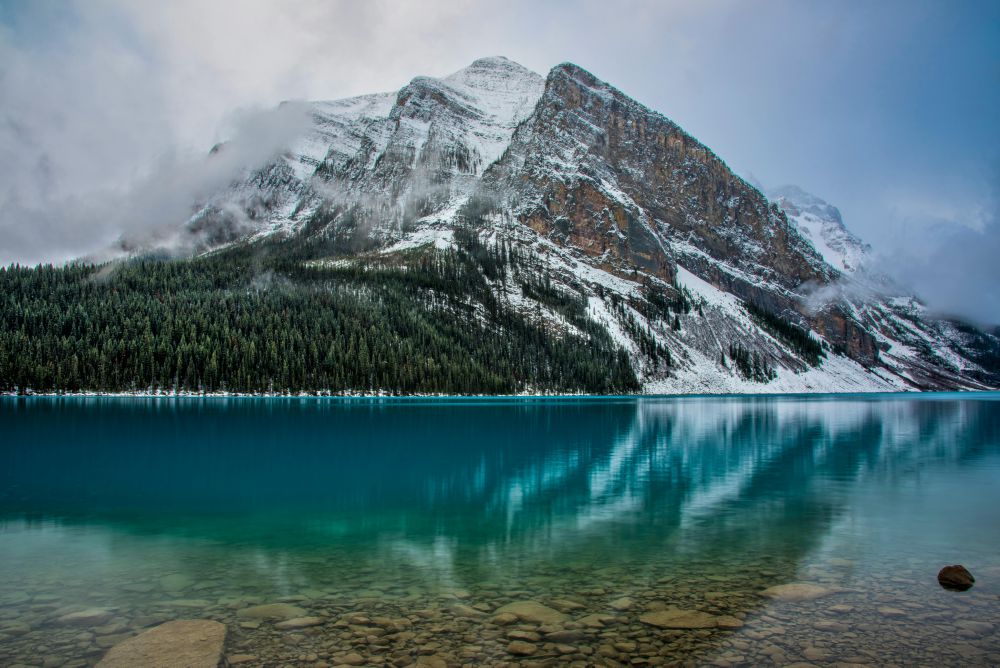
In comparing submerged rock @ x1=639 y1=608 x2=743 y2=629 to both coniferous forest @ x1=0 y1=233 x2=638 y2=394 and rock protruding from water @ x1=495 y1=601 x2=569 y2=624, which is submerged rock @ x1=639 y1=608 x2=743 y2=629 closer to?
rock protruding from water @ x1=495 y1=601 x2=569 y2=624

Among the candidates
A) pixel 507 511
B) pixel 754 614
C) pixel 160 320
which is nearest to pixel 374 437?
pixel 507 511

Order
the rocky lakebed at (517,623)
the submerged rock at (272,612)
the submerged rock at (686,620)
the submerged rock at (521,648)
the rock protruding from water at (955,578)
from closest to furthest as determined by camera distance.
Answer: the rocky lakebed at (517,623) → the submerged rock at (521,648) → the submerged rock at (686,620) → the submerged rock at (272,612) → the rock protruding from water at (955,578)

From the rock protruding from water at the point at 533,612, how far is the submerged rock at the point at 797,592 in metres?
4.62

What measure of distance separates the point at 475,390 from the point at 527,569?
5440 inches

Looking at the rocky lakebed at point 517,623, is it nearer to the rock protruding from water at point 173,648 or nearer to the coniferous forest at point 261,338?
the rock protruding from water at point 173,648

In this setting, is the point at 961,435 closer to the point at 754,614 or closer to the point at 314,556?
the point at 754,614

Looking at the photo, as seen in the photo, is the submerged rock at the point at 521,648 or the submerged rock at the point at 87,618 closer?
the submerged rock at the point at 521,648

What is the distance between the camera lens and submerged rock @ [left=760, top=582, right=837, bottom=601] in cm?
1272

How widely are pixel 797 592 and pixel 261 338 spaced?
137 meters

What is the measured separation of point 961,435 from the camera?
57.6 m

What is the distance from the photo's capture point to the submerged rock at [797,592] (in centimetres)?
1272

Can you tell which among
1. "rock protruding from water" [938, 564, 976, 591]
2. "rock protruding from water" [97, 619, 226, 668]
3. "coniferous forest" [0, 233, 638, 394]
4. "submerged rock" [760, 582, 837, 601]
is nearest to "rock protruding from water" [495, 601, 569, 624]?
"submerged rock" [760, 582, 837, 601]

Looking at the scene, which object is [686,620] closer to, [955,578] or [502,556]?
[502,556]

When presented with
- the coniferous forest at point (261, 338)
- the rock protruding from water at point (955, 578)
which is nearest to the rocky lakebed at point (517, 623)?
the rock protruding from water at point (955, 578)
